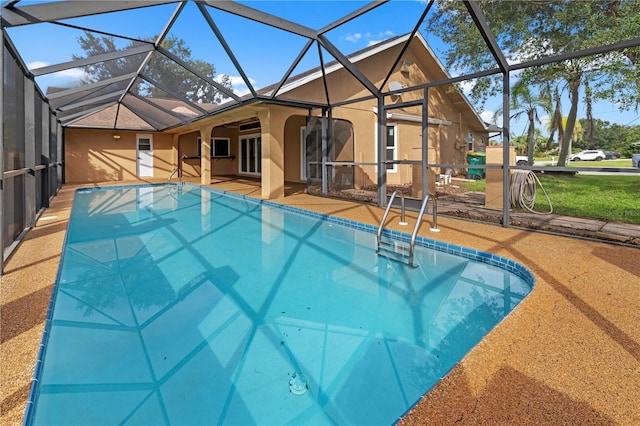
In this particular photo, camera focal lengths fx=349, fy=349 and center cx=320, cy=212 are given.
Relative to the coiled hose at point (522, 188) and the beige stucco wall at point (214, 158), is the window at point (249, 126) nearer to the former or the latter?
the beige stucco wall at point (214, 158)

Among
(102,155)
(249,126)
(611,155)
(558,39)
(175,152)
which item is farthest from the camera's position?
(175,152)

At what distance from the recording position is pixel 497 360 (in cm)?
213

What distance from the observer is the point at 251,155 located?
17.0 m

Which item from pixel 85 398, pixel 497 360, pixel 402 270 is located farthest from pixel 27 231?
pixel 497 360

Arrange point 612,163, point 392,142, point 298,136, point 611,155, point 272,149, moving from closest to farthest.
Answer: point 272,149 → point 392,142 → point 298,136 → point 612,163 → point 611,155

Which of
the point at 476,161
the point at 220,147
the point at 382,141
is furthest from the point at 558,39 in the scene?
the point at 220,147

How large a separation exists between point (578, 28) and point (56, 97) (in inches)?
621

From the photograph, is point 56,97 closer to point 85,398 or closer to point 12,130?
point 12,130

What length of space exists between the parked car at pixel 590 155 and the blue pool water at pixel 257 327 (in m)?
17.5

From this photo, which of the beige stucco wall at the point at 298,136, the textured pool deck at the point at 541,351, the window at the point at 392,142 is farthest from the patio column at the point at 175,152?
the textured pool deck at the point at 541,351

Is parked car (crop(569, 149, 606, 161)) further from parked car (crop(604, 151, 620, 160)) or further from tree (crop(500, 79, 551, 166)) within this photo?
tree (crop(500, 79, 551, 166))

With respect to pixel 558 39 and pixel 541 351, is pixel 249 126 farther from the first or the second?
pixel 541 351

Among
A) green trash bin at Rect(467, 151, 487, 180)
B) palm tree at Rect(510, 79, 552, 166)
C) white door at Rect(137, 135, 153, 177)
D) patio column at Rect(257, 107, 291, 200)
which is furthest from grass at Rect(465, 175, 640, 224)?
white door at Rect(137, 135, 153, 177)

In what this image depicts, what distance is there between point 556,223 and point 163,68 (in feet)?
30.7
